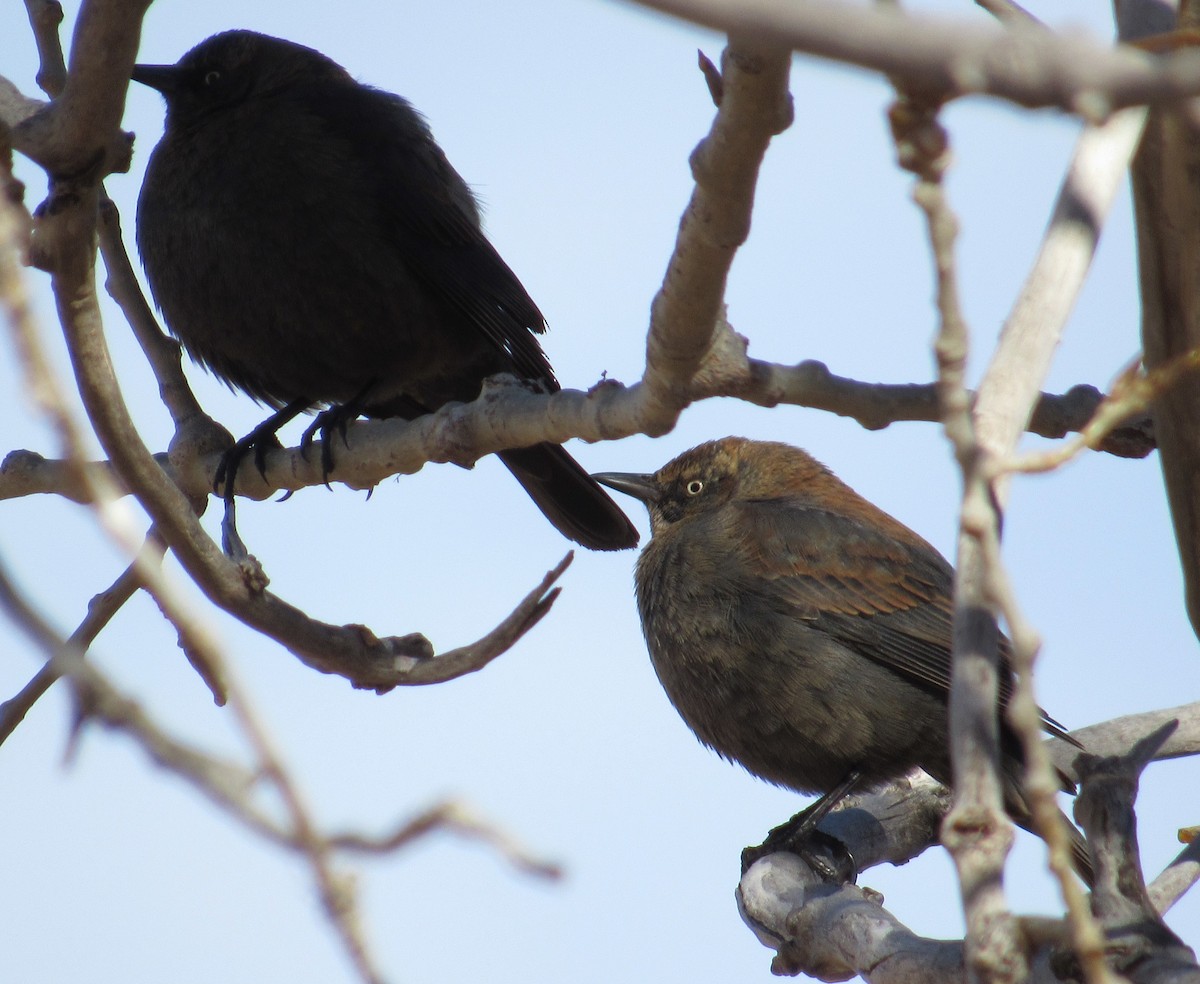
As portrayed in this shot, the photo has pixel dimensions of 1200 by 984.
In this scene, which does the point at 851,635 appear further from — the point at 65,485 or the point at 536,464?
the point at 65,485

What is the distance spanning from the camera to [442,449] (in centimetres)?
429

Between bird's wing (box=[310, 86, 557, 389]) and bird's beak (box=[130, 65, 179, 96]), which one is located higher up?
bird's beak (box=[130, 65, 179, 96])

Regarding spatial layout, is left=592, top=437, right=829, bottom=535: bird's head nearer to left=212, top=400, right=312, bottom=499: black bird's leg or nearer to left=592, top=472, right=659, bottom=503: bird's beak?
left=592, top=472, right=659, bottom=503: bird's beak

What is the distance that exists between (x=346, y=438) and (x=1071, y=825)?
259 centimetres

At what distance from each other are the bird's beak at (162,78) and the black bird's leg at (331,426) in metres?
1.63

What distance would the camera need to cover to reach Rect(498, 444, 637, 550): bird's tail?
6.26 m

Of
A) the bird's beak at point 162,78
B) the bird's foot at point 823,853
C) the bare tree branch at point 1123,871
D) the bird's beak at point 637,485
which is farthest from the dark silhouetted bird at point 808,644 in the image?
the bird's beak at point 162,78

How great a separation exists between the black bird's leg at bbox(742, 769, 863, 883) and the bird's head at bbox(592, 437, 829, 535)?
1.44 m

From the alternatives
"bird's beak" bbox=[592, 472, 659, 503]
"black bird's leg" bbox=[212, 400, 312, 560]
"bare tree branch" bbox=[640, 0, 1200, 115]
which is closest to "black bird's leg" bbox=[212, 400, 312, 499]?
"black bird's leg" bbox=[212, 400, 312, 560]

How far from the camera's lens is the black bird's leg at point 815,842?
4.62m

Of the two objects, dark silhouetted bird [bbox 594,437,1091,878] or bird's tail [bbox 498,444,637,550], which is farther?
bird's tail [bbox 498,444,637,550]

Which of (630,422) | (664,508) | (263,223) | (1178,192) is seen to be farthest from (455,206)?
(1178,192)

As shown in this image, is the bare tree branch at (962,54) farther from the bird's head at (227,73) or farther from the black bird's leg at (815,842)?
the bird's head at (227,73)

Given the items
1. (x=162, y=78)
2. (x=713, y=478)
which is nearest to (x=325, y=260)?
(x=162, y=78)
